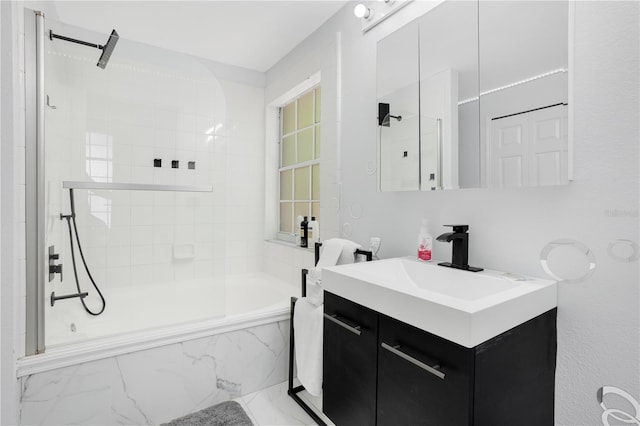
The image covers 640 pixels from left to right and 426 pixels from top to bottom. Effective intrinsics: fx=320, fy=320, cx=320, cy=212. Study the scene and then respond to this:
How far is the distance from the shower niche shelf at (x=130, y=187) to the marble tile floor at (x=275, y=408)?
4.43 feet

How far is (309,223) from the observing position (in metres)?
2.60

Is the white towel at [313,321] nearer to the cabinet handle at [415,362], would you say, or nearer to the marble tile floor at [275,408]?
the marble tile floor at [275,408]

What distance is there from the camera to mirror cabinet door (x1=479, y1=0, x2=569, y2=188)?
1.09 metres

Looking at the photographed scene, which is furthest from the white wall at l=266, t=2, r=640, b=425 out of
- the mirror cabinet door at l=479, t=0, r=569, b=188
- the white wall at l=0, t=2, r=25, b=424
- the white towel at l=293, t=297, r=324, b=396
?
the white wall at l=0, t=2, r=25, b=424

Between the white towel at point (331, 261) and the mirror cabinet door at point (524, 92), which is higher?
the mirror cabinet door at point (524, 92)

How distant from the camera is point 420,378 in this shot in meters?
0.97

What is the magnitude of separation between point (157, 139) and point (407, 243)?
1803 millimetres

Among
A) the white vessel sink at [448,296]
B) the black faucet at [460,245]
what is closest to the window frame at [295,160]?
the white vessel sink at [448,296]

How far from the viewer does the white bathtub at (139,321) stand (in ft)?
4.83

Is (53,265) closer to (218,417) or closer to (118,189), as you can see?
(118,189)

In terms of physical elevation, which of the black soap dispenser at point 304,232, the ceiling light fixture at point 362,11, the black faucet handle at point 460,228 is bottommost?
the black soap dispenser at point 304,232

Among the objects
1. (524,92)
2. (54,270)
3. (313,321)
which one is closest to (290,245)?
(313,321)

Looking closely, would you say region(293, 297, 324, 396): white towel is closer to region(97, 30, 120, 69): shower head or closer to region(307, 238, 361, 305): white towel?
region(307, 238, 361, 305): white towel

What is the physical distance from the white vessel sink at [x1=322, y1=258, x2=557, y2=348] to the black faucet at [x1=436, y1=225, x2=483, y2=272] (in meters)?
0.04
